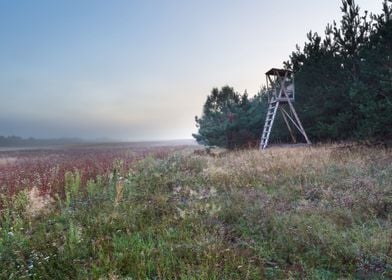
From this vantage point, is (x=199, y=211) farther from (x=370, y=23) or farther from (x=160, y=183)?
(x=370, y=23)

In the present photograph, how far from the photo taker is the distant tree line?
14.7 m

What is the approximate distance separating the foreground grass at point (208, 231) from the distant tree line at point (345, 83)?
6.54 m

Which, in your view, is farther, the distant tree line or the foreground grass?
the distant tree line

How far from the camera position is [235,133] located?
2427 cm

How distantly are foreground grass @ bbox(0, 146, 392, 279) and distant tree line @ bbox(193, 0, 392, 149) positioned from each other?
6.54m

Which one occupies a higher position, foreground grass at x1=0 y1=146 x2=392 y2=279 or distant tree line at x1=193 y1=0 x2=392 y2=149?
distant tree line at x1=193 y1=0 x2=392 y2=149

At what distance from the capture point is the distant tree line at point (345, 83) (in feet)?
48.1

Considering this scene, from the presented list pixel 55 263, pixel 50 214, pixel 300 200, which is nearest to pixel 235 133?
pixel 300 200

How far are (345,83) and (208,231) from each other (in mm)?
15171

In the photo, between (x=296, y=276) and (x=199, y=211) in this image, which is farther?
(x=199, y=211)

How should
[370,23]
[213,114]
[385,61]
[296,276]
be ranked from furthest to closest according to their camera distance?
[213,114]
[370,23]
[385,61]
[296,276]

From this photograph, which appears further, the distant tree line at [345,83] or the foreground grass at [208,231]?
the distant tree line at [345,83]

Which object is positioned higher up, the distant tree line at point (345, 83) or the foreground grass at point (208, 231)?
the distant tree line at point (345, 83)

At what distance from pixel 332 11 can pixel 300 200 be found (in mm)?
15542
